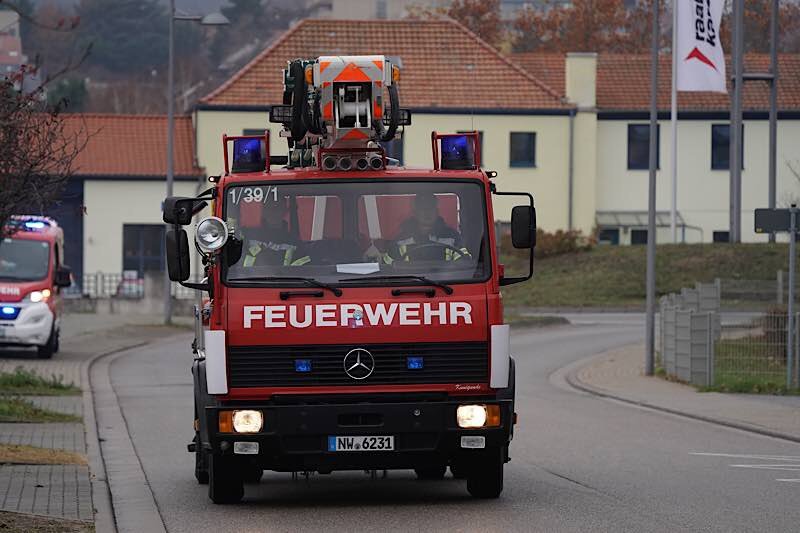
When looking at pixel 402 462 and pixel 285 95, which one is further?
pixel 285 95

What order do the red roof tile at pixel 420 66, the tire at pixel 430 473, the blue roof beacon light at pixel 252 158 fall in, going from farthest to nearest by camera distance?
the red roof tile at pixel 420 66 → the tire at pixel 430 473 → the blue roof beacon light at pixel 252 158

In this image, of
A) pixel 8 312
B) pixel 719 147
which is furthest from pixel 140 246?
pixel 8 312

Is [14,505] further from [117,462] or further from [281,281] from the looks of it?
[117,462]

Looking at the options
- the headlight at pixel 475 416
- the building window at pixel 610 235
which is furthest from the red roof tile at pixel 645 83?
the headlight at pixel 475 416

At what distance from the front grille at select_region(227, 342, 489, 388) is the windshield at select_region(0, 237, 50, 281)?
68.0 feet

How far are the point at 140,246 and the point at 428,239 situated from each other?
49262 mm

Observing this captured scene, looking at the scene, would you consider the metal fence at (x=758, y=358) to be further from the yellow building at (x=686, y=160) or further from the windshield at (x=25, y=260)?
the yellow building at (x=686, y=160)

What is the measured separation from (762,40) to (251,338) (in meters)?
74.8

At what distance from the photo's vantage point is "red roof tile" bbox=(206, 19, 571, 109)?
60688mm

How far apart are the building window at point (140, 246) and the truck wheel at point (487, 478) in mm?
48635

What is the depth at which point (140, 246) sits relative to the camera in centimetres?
6050

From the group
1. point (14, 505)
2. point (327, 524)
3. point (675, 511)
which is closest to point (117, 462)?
point (14, 505)

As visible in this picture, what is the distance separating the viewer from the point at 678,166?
61656mm

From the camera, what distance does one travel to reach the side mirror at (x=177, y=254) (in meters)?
11.9
